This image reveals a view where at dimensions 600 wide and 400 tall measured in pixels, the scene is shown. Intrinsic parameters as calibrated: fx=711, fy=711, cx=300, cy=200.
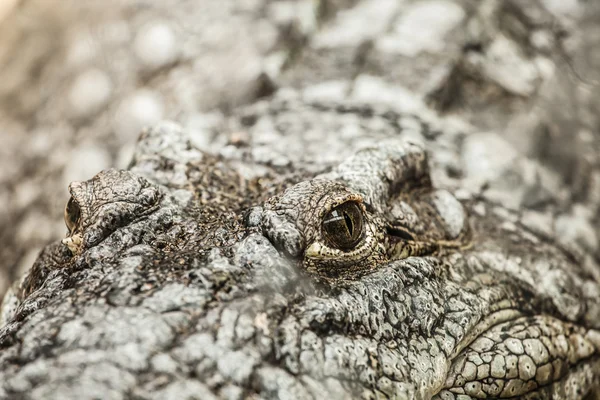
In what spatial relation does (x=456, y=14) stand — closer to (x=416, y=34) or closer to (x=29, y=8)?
(x=416, y=34)

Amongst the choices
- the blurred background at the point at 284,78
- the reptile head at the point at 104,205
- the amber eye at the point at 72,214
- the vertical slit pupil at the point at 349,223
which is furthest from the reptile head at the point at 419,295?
the amber eye at the point at 72,214

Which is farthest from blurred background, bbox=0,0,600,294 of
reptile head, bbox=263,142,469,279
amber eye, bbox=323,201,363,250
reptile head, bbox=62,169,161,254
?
amber eye, bbox=323,201,363,250

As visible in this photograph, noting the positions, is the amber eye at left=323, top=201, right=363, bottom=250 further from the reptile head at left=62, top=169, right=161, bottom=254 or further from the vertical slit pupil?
the reptile head at left=62, top=169, right=161, bottom=254

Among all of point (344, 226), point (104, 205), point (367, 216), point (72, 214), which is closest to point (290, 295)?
point (344, 226)

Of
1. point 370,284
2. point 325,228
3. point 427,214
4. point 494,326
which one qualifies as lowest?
point 494,326

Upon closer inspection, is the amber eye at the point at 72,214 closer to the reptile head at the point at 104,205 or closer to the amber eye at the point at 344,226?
the reptile head at the point at 104,205

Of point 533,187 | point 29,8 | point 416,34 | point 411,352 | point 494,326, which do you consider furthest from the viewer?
point 29,8

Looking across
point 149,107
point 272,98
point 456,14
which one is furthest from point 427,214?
point 149,107
